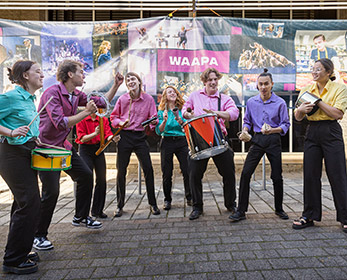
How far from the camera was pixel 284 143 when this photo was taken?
8.05 m

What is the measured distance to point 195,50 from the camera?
6832 mm

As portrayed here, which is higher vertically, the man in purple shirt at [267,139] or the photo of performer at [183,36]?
the photo of performer at [183,36]

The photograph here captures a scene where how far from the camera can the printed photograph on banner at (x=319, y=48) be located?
22.2 feet

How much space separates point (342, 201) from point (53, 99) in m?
3.45

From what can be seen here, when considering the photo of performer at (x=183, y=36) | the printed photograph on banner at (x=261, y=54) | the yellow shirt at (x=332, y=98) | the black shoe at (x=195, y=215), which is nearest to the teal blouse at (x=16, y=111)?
the black shoe at (x=195, y=215)

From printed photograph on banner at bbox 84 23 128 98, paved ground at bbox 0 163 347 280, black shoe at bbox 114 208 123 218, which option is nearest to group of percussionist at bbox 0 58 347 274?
Answer: black shoe at bbox 114 208 123 218

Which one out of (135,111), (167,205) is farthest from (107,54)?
(167,205)

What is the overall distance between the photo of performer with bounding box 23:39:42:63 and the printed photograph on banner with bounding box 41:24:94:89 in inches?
4.0

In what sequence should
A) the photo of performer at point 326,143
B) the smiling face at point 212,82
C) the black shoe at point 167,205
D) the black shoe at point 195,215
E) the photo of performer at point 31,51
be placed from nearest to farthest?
the photo of performer at point 326,143 < the black shoe at point 195,215 < the smiling face at point 212,82 < the black shoe at point 167,205 < the photo of performer at point 31,51

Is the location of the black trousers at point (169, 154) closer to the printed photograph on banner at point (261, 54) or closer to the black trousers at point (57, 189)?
the black trousers at point (57, 189)

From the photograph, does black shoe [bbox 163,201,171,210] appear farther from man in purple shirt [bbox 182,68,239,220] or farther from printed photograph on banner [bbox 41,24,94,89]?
printed photograph on banner [bbox 41,24,94,89]

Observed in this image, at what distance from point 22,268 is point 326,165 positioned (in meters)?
3.39

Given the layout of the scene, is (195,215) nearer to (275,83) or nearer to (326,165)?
(326,165)

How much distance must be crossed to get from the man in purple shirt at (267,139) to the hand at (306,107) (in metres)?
0.51
